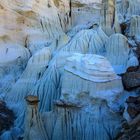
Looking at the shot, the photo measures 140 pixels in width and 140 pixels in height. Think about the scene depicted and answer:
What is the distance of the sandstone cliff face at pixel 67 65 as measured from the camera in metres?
15.8

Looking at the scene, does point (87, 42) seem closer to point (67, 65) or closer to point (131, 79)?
point (67, 65)

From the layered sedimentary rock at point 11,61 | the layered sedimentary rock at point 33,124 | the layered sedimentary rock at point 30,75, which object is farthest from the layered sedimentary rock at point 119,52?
the layered sedimentary rock at point 33,124

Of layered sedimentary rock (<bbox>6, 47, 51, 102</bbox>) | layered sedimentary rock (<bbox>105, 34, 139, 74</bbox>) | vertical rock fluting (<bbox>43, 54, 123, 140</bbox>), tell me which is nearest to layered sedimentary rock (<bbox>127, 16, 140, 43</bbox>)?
layered sedimentary rock (<bbox>105, 34, 139, 74</bbox>)

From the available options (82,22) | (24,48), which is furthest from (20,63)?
(82,22)

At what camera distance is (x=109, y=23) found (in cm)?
2064

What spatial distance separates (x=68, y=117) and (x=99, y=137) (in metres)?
1.22

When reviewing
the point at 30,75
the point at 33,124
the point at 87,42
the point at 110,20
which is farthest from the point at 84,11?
the point at 33,124

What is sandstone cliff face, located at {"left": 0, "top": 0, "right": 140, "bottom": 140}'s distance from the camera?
51.9 feet

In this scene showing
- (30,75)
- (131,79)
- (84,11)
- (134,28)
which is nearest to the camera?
(131,79)

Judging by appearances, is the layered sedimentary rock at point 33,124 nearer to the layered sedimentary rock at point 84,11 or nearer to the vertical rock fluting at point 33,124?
the vertical rock fluting at point 33,124

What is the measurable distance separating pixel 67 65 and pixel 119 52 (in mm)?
2473

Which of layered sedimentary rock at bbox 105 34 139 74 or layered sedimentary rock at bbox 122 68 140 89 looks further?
layered sedimentary rock at bbox 105 34 139 74

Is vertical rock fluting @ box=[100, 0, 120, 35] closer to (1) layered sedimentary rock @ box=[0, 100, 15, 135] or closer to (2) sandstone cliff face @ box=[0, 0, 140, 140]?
(2) sandstone cliff face @ box=[0, 0, 140, 140]

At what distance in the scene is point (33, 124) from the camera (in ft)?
50.2
